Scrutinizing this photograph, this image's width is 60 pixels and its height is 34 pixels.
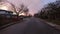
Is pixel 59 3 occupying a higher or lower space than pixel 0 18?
higher

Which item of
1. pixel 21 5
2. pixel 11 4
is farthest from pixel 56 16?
pixel 21 5

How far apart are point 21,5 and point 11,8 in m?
16.8

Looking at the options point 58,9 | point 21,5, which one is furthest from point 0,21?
point 21,5

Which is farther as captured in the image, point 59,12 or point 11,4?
point 11,4

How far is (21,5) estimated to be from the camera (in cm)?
8619

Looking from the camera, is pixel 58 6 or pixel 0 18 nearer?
pixel 0 18

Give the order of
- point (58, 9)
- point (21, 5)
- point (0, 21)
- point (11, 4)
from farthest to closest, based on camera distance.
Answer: point (21, 5)
point (11, 4)
point (58, 9)
point (0, 21)

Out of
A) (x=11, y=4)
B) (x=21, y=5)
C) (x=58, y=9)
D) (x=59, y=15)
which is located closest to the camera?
(x=58, y=9)

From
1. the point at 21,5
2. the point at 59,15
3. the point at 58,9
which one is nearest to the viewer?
the point at 58,9

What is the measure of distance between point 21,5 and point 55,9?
34.5 m

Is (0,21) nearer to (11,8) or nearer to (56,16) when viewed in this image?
(56,16)

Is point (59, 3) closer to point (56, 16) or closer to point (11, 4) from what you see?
point (56, 16)

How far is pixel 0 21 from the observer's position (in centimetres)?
2739

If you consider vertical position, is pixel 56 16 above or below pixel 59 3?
below
